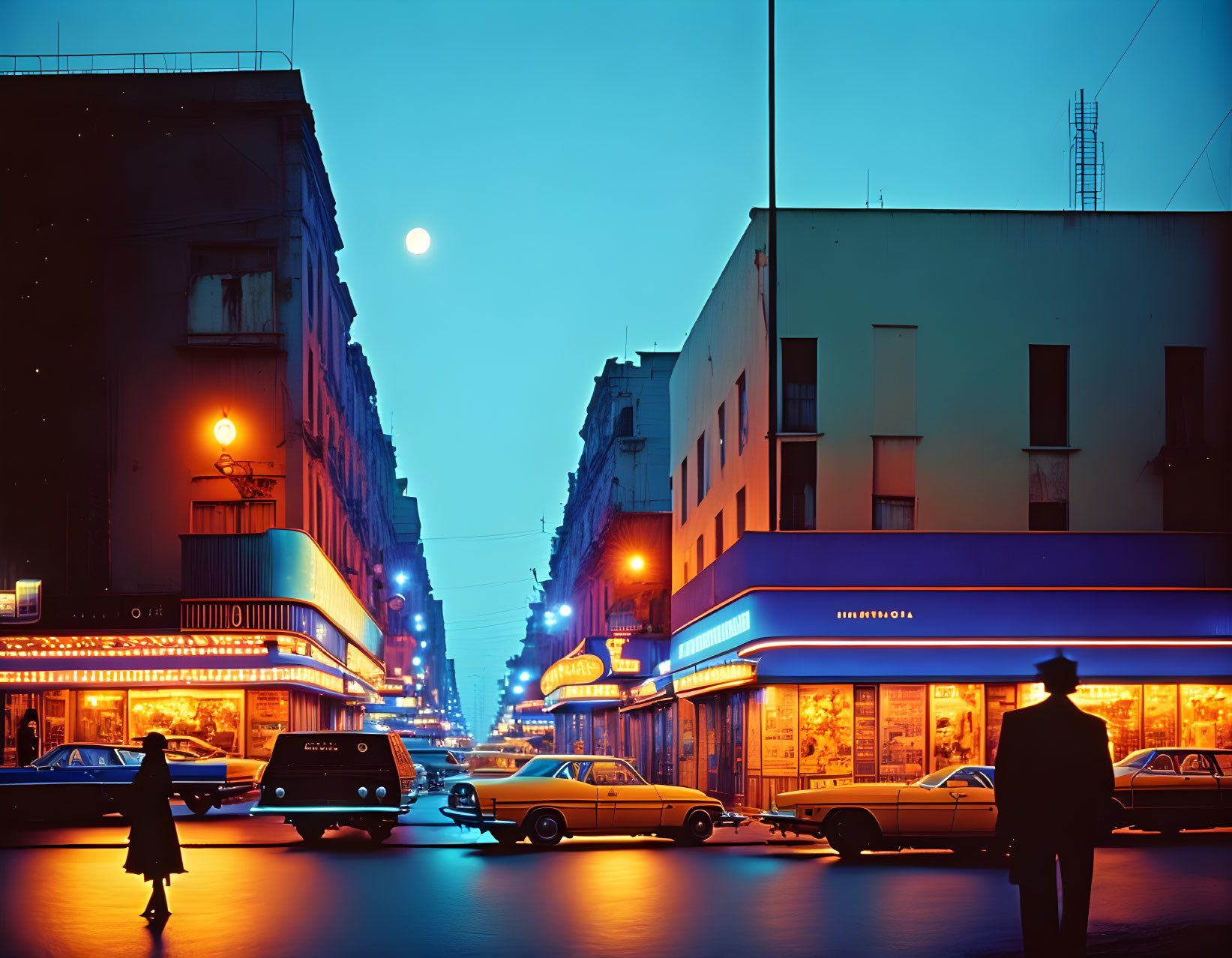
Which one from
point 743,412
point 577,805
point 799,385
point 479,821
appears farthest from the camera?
point 743,412

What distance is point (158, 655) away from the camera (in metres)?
38.6

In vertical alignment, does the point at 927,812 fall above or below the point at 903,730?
below

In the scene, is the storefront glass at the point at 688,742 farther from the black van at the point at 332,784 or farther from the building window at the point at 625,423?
the building window at the point at 625,423

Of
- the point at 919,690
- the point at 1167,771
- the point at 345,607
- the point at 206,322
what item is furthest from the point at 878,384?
the point at 345,607

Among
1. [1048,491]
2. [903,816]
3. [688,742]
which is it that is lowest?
[688,742]

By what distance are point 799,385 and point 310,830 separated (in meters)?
14.0

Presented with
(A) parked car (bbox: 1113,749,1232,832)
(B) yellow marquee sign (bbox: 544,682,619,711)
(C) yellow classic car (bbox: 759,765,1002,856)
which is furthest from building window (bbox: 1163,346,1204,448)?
(B) yellow marquee sign (bbox: 544,682,619,711)

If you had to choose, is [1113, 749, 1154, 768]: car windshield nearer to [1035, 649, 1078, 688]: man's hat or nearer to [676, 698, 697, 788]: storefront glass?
[1035, 649, 1078, 688]: man's hat

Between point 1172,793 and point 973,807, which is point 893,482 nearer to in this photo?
point 1172,793

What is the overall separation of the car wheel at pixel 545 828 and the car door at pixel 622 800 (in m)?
0.65

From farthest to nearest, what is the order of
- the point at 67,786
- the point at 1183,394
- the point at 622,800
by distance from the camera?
the point at 1183,394, the point at 67,786, the point at 622,800

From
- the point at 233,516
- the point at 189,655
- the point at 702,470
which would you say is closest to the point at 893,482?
the point at 702,470

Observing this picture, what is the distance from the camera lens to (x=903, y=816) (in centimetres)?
2081

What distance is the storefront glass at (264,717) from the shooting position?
1570 inches
